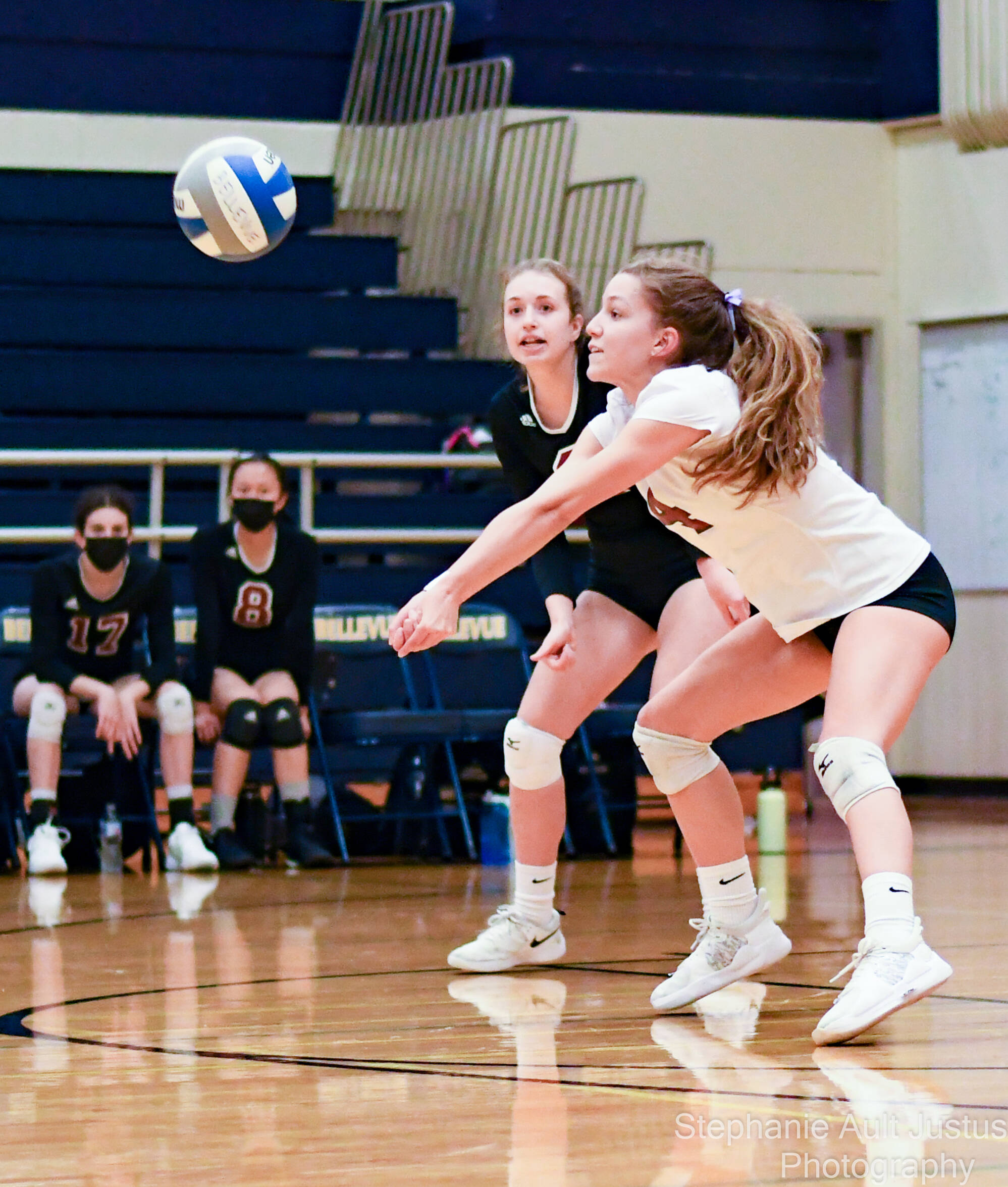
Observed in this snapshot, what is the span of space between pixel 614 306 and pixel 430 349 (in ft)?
23.9

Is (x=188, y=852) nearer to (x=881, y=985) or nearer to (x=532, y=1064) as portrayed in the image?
(x=532, y=1064)

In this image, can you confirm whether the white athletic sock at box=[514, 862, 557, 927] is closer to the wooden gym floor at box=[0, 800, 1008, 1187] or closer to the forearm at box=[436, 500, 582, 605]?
the wooden gym floor at box=[0, 800, 1008, 1187]

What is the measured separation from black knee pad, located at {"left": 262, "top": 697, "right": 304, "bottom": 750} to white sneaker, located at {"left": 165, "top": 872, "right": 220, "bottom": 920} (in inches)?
23.1

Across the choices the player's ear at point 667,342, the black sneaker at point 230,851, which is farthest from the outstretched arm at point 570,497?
the black sneaker at point 230,851

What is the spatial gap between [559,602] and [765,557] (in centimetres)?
92

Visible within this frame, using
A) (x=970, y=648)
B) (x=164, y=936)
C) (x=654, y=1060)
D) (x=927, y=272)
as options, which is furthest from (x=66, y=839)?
(x=927, y=272)

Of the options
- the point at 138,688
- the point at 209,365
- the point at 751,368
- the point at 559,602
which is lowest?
the point at 138,688

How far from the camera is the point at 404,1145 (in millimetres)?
2609

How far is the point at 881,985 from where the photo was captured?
128 inches

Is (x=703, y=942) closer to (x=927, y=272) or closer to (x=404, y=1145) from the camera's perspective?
(x=404, y=1145)

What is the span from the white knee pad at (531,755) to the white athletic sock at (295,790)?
3.24m

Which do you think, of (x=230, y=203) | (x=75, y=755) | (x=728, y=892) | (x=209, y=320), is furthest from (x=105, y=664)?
(x=728, y=892)

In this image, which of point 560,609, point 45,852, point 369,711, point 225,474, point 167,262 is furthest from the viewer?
point 167,262

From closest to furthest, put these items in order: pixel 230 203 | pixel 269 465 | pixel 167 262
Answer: pixel 230 203, pixel 269 465, pixel 167 262
